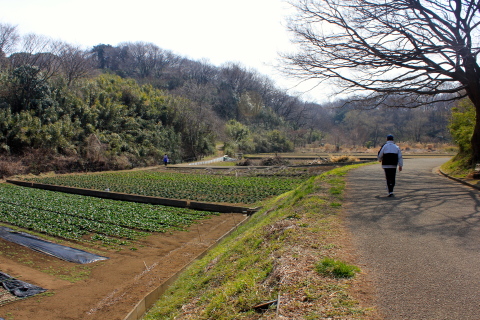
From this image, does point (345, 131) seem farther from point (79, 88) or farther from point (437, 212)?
point (437, 212)

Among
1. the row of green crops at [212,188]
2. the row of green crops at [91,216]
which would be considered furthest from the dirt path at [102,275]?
the row of green crops at [212,188]

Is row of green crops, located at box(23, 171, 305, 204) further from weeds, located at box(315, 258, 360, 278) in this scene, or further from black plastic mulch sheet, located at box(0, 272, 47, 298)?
weeds, located at box(315, 258, 360, 278)

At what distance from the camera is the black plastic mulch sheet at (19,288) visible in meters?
6.94

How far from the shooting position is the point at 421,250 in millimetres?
5043

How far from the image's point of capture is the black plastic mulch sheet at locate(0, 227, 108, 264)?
29.9ft

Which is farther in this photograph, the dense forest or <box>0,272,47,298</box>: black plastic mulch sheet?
the dense forest

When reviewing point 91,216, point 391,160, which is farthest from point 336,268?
point 91,216

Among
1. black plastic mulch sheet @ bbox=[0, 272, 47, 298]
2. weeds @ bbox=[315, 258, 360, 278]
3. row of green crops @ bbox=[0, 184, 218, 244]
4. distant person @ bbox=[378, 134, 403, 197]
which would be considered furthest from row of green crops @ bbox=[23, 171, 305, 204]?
weeds @ bbox=[315, 258, 360, 278]

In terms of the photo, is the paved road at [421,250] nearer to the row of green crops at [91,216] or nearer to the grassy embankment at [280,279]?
the grassy embankment at [280,279]

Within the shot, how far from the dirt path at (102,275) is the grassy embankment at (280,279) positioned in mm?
1232

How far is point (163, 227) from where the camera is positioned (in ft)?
40.4

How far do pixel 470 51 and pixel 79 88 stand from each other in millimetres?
36714

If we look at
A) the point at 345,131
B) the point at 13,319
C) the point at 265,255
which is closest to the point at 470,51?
the point at 265,255

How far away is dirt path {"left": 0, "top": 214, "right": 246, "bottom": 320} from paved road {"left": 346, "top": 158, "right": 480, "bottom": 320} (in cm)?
444
